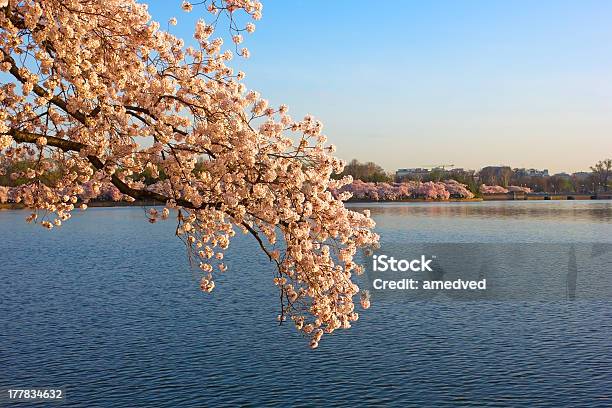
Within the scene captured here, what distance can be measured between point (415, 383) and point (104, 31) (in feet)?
40.4

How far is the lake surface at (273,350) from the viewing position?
1856 cm

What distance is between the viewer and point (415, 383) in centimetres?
1933

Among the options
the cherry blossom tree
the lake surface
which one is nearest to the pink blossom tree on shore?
the lake surface

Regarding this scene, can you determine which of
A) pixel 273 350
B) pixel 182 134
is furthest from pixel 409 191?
pixel 182 134

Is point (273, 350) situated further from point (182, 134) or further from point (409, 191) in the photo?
point (409, 191)

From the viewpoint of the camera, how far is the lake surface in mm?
18562

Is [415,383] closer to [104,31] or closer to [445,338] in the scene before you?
[445,338]

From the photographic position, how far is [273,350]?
22688mm

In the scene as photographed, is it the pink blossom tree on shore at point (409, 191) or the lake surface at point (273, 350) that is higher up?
the pink blossom tree on shore at point (409, 191)

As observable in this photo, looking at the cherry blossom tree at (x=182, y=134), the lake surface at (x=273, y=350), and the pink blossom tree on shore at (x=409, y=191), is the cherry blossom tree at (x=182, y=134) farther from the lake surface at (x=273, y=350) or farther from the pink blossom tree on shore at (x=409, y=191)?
the pink blossom tree on shore at (x=409, y=191)

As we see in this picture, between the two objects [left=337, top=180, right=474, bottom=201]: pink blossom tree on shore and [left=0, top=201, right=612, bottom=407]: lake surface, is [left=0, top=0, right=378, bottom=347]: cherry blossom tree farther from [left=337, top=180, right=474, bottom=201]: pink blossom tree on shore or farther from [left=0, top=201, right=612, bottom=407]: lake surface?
[left=337, top=180, right=474, bottom=201]: pink blossom tree on shore

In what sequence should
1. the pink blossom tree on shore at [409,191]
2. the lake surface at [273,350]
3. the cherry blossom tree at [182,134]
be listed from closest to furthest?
the cherry blossom tree at [182,134]
the lake surface at [273,350]
the pink blossom tree on shore at [409,191]

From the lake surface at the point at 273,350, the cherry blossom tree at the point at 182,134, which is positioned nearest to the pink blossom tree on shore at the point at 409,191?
the lake surface at the point at 273,350

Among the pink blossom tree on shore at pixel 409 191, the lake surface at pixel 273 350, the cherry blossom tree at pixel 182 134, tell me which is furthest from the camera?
the pink blossom tree on shore at pixel 409 191
